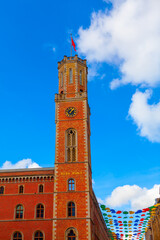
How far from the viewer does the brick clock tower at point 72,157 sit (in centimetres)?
4308

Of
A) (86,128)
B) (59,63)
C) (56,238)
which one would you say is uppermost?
(59,63)

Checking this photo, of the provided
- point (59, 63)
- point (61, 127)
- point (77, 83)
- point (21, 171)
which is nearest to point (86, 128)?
point (61, 127)

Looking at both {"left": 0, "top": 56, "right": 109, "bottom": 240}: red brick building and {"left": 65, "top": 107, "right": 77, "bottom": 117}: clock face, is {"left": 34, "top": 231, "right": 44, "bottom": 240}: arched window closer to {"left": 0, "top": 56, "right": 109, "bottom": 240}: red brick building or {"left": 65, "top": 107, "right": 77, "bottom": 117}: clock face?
{"left": 0, "top": 56, "right": 109, "bottom": 240}: red brick building

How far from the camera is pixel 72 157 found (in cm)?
4834

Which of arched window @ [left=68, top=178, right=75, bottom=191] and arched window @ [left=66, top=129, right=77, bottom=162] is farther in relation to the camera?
arched window @ [left=66, top=129, right=77, bottom=162]

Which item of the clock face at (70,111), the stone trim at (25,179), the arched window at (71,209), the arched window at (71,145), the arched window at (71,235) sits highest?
the clock face at (70,111)

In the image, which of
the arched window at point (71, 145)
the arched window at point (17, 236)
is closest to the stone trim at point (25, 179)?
the arched window at point (71, 145)

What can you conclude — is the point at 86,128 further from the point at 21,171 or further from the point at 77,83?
the point at 21,171

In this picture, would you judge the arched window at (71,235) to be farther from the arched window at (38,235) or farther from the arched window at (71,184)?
the arched window at (71,184)

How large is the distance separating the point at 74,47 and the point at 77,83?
9.21m

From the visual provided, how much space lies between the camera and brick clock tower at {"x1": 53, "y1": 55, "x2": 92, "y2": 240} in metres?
43.1

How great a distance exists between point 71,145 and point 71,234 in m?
14.4

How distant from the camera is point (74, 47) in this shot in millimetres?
59250

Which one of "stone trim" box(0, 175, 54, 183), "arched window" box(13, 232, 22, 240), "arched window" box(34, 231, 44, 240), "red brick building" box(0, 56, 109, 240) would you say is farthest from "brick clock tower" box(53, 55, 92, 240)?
"arched window" box(13, 232, 22, 240)
